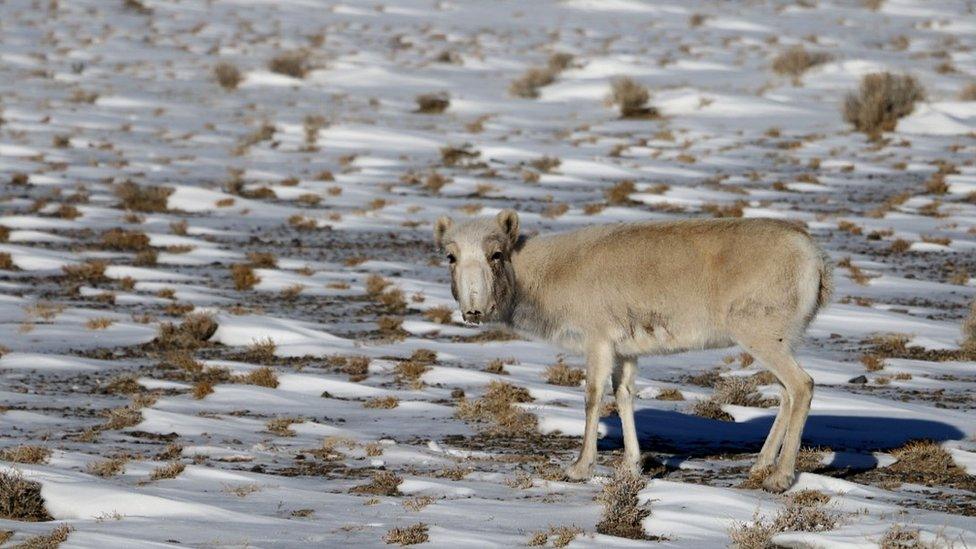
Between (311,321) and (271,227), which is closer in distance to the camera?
(311,321)

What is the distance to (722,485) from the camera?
806 centimetres

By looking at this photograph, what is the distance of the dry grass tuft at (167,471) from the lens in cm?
802

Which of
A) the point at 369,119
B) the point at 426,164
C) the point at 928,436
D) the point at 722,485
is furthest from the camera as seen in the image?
the point at 369,119

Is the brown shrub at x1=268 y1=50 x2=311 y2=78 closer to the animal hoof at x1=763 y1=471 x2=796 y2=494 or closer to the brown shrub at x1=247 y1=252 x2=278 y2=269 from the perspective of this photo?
the brown shrub at x1=247 y1=252 x2=278 y2=269

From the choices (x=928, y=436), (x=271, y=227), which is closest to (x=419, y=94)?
(x=271, y=227)

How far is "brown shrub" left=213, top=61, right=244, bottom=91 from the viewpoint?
36219 millimetres

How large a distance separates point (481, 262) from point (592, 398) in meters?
1.12

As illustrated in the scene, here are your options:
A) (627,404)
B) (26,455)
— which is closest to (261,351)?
(26,455)

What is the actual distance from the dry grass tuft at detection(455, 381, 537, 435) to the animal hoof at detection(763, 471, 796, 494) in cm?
248

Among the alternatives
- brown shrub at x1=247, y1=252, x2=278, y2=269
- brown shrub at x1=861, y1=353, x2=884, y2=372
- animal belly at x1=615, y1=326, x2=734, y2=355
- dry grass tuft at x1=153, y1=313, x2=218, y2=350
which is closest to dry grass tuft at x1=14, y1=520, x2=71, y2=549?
animal belly at x1=615, y1=326, x2=734, y2=355

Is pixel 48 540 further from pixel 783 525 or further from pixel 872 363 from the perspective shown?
pixel 872 363

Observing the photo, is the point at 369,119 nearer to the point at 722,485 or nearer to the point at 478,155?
the point at 478,155

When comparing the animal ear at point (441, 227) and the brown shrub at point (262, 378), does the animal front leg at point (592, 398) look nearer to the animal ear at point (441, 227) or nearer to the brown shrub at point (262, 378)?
the animal ear at point (441, 227)

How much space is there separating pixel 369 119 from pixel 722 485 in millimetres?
24302
